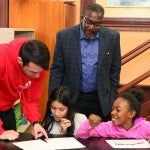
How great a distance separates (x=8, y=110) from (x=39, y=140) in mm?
515

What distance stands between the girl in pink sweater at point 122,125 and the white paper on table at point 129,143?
141 mm

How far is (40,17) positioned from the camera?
3863 mm

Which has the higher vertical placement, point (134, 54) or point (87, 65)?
point (87, 65)

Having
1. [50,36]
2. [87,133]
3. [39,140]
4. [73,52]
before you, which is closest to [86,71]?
[73,52]

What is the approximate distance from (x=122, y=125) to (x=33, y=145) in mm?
689

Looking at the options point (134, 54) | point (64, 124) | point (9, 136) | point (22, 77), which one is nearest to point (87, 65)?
point (64, 124)

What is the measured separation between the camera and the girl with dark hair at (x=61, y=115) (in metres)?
2.35

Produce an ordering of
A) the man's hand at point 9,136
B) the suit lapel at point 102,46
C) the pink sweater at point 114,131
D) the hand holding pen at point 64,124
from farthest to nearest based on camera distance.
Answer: the suit lapel at point 102,46 < the hand holding pen at point 64,124 < the pink sweater at point 114,131 < the man's hand at point 9,136

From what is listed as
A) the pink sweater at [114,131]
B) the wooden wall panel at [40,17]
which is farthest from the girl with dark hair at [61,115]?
the wooden wall panel at [40,17]

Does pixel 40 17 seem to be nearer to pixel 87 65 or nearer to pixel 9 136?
pixel 87 65

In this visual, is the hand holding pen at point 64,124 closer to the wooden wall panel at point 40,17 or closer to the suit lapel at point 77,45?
the suit lapel at point 77,45

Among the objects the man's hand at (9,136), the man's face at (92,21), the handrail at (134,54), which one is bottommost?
the man's hand at (9,136)

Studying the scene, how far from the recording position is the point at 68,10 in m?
3.98

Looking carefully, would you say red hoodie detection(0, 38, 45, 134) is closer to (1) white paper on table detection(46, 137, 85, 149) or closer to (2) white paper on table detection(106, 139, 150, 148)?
(1) white paper on table detection(46, 137, 85, 149)
